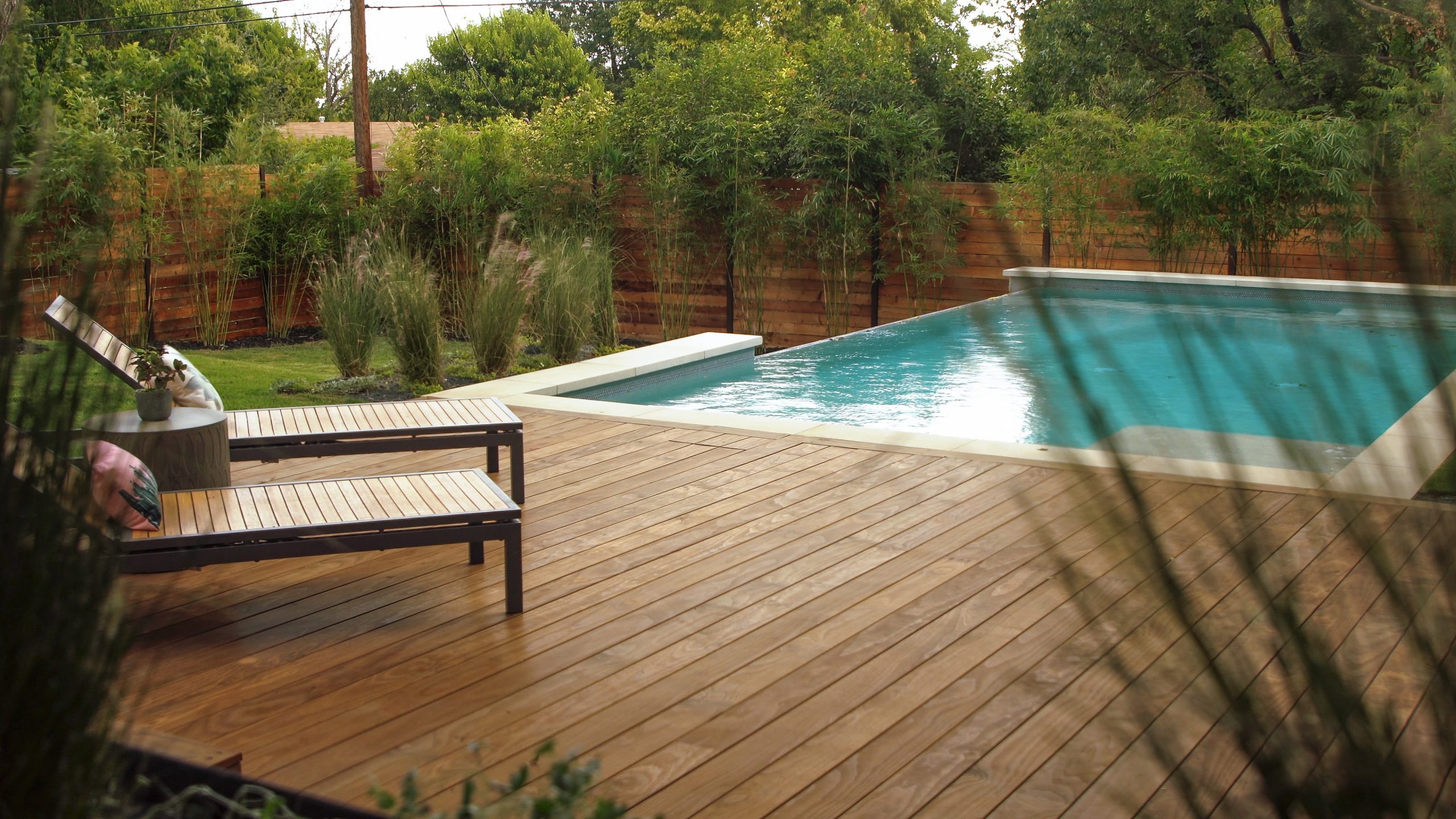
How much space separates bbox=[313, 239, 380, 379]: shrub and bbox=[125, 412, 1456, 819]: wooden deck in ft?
11.9

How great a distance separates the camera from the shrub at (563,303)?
25.8 feet

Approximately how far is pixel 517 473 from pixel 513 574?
99cm

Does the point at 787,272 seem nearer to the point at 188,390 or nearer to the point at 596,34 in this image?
the point at 188,390

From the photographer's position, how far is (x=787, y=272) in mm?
11805

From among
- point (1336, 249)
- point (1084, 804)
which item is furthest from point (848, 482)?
point (1336, 249)

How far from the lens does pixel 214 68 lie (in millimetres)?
14227

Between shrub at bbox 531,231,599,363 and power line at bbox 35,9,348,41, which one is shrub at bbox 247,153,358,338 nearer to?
shrub at bbox 531,231,599,363

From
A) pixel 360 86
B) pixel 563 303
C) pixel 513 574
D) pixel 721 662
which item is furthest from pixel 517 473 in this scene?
pixel 360 86

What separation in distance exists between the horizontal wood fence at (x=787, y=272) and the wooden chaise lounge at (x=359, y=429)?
5262 millimetres

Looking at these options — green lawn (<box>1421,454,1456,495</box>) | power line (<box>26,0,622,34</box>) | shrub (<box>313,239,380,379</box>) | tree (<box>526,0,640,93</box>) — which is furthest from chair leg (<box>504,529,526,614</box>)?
tree (<box>526,0,640,93</box>)

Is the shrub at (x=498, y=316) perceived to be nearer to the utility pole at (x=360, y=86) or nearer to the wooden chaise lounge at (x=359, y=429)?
the wooden chaise lounge at (x=359, y=429)

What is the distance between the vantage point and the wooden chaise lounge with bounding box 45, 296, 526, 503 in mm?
3783

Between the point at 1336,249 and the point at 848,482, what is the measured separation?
7029 millimetres

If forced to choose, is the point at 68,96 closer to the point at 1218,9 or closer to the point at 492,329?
the point at 492,329
